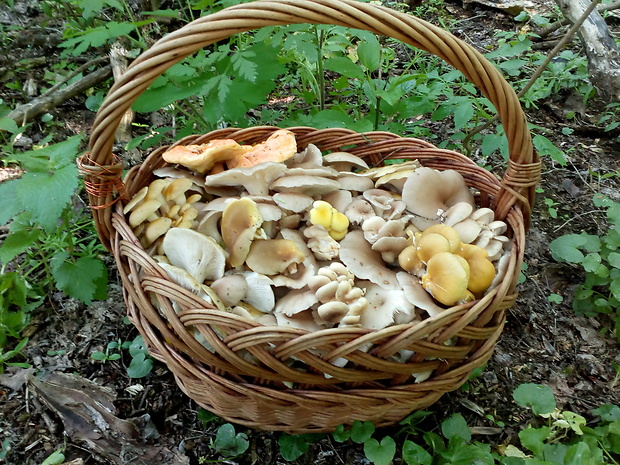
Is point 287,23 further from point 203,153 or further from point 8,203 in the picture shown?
point 8,203

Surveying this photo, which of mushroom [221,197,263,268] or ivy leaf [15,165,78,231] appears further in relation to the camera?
mushroom [221,197,263,268]

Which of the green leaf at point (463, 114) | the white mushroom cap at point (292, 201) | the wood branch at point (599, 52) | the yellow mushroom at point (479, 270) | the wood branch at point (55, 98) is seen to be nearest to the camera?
the yellow mushroom at point (479, 270)

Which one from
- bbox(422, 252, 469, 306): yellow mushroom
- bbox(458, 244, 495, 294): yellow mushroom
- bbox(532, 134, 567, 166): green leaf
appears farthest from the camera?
bbox(532, 134, 567, 166): green leaf

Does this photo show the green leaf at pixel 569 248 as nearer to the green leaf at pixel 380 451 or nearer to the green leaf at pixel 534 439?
→ the green leaf at pixel 534 439

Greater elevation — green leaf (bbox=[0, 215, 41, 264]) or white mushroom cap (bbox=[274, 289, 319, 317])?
white mushroom cap (bbox=[274, 289, 319, 317])

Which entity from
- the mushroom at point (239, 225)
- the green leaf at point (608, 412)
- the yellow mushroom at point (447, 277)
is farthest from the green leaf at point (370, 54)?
the green leaf at point (608, 412)

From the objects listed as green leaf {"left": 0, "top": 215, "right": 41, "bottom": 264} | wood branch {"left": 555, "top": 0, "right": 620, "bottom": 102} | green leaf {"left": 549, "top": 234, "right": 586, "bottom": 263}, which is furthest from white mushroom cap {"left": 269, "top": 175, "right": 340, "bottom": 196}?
wood branch {"left": 555, "top": 0, "right": 620, "bottom": 102}

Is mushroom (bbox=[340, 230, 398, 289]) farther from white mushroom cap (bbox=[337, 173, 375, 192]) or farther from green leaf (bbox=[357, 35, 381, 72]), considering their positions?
green leaf (bbox=[357, 35, 381, 72])
